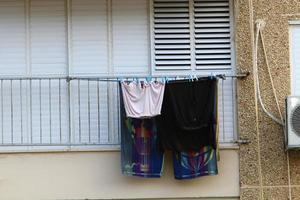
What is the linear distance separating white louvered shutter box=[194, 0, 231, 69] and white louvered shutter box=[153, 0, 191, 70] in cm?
14

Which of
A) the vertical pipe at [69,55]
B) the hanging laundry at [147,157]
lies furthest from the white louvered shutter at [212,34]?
the vertical pipe at [69,55]

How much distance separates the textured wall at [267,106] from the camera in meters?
8.31

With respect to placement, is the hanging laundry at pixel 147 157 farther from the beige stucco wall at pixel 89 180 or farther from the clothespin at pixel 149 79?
the clothespin at pixel 149 79

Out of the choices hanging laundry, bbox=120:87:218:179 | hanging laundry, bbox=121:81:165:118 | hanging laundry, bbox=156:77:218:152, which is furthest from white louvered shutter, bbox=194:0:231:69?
hanging laundry, bbox=120:87:218:179

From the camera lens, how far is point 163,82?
8.05 meters

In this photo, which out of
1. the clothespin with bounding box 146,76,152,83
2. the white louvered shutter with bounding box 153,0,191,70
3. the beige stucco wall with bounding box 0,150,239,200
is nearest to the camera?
the clothespin with bounding box 146,76,152,83

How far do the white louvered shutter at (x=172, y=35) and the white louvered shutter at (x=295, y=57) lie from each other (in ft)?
4.62

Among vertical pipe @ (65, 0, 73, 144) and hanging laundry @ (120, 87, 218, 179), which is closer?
hanging laundry @ (120, 87, 218, 179)

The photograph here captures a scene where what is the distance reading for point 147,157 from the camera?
820cm

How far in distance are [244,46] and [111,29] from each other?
1.83 m

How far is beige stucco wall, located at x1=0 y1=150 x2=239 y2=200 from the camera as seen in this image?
8.26 metres

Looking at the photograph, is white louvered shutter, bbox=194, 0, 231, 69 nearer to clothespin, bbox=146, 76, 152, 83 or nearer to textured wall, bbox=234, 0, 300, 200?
textured wall, bbox=234, 0, 300, 200

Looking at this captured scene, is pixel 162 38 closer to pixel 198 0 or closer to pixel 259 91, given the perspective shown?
pixel 198 0

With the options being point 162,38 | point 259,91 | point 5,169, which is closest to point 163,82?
point 162,38
